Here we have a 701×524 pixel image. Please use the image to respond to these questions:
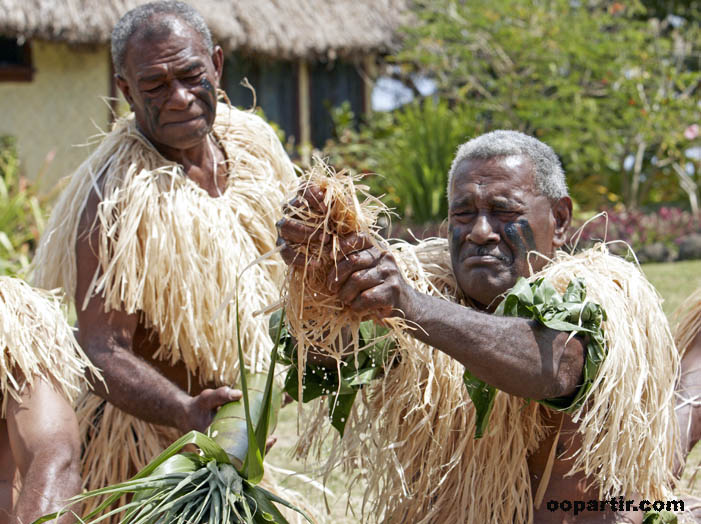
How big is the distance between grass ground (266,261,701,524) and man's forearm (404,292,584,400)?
0.78 metres

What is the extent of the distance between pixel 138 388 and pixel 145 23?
1.23 meters

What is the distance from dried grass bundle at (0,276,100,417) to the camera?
7.60 ft

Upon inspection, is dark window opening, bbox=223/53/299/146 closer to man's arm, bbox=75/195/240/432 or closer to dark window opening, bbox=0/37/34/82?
dark window opening, bbox=0/37/34/82

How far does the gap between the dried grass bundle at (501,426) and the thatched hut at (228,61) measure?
707 cm

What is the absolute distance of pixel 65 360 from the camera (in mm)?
2428

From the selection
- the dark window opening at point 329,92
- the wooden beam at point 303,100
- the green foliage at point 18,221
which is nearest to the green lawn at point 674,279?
the dark window opening at point 329,92

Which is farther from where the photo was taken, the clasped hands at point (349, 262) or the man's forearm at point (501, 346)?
the man's forearm at point (501, 346)

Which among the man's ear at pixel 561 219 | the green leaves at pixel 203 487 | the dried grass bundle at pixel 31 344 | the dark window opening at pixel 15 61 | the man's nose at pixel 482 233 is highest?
the man's nose at pixel 482 233

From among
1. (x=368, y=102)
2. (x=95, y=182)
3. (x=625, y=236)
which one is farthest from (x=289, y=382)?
(x=368, y=102)

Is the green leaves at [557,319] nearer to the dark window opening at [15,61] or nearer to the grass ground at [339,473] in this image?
the grass ground at [339,473]

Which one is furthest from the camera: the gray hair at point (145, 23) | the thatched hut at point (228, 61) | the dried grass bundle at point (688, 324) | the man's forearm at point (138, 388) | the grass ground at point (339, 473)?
the thatched hut at point (228, 61)

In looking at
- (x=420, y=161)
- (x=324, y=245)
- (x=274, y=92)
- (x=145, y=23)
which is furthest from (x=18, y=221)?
(x=324, y=245)

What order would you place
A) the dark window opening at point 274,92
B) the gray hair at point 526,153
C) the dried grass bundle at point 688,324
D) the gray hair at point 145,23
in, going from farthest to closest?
1. the dark window opening at point 274,92
2. the gray hair at point 145,23
3. the dried grass bundle at point 688,324
4. the gray hair at point 526,153

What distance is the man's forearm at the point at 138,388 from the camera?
2818 millimetres
